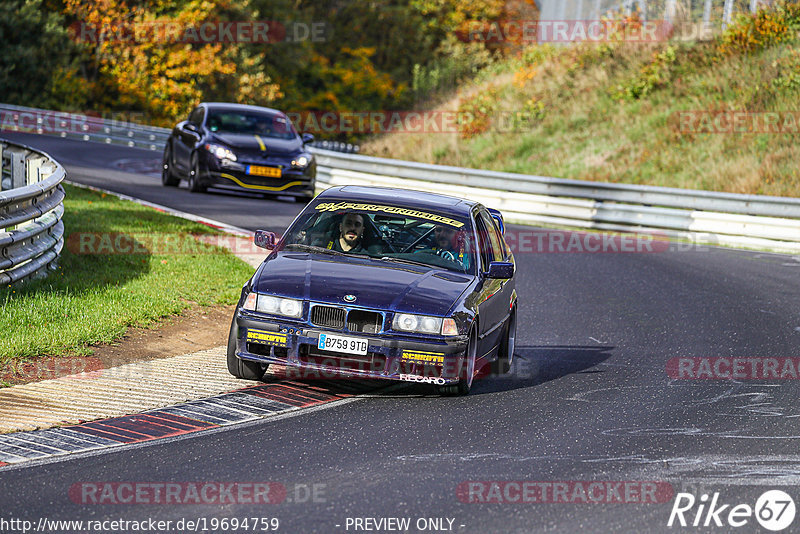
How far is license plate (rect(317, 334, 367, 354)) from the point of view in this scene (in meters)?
8.34

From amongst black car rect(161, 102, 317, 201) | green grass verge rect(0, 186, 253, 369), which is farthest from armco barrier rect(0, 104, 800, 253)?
green grass verge rect(0, 186, 253, 369)

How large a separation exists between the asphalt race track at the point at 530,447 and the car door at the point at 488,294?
39cm

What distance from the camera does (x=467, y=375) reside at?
8812 mm

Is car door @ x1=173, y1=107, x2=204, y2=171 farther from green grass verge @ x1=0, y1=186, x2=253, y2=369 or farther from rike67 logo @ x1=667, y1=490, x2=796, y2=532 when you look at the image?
rike67 logo @ x1=667, y1=490, x2=796, y2=532

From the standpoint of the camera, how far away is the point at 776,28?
33688 mm

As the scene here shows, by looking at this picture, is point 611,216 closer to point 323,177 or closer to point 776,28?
point 323,177

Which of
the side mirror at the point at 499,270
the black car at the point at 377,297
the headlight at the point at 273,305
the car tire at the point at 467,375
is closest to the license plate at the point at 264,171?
the black car at the point at 377,297

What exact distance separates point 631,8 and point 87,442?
36.4 meters

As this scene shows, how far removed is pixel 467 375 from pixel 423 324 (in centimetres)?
62

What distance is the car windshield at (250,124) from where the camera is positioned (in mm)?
23234

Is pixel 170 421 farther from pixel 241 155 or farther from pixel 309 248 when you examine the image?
pixel 241 155

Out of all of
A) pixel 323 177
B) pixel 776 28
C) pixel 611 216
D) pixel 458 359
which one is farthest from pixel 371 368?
pixel 776 28

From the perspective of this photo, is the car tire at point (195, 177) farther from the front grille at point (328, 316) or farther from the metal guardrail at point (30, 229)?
the front grille at point (328, 316)

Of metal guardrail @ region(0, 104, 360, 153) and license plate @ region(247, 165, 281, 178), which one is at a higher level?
license plate @ region(247, 165, 281, 178)
